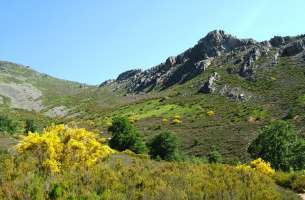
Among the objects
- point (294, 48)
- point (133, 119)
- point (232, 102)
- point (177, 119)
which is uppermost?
point (294, 48)

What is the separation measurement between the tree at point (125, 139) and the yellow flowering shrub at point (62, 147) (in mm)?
42756

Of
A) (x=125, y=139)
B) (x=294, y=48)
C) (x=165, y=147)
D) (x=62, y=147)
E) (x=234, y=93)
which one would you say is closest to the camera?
(x=62, y=147)

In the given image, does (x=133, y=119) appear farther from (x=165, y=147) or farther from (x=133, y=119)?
(x=165, y=147)

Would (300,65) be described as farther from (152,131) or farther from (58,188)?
(58,188)

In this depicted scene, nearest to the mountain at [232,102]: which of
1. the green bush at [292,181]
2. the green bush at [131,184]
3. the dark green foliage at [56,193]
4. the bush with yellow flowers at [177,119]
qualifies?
the bush with yellow flowers at [177,119]

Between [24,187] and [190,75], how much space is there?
169 metres

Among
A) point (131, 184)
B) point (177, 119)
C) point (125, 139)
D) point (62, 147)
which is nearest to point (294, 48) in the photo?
point (177, 119)

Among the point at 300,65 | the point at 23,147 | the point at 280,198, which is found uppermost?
the point at 300,65

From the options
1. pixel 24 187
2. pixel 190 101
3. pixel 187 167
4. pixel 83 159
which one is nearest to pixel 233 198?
pixel 187 167

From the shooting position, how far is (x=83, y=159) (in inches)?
893

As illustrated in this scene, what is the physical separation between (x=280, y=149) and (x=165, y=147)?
18432 mm

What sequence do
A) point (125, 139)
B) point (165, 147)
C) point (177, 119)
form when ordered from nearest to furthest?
point (165, 147) < point (125, 139) < point (177, 119)

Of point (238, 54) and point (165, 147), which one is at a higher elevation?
point (238, 54)

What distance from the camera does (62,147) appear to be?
2238 centimetres
